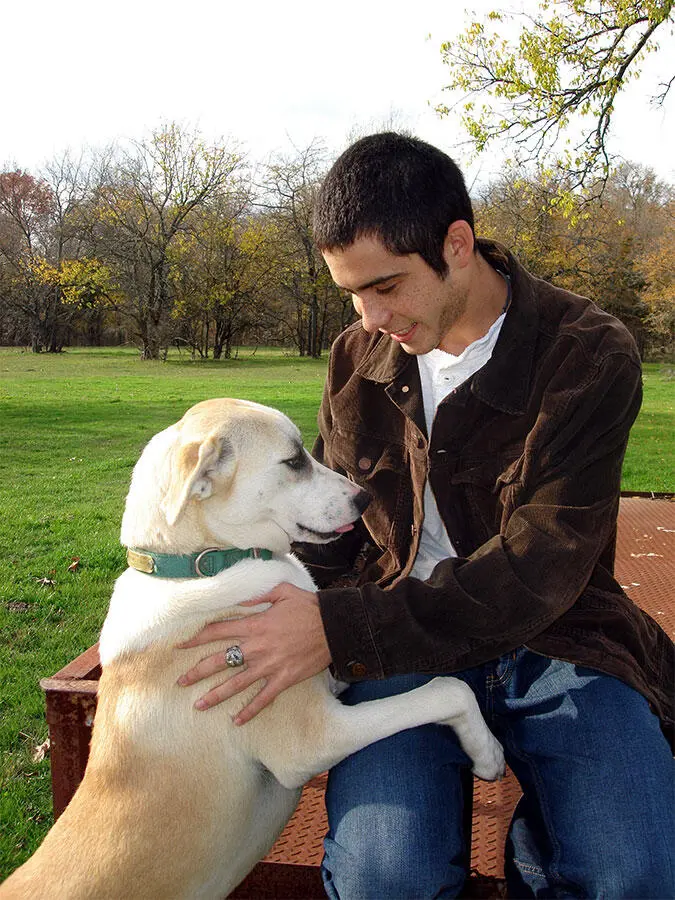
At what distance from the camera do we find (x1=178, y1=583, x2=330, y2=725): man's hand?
2.19 m

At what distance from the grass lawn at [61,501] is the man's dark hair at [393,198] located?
2486mm

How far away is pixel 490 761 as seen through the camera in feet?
7.54

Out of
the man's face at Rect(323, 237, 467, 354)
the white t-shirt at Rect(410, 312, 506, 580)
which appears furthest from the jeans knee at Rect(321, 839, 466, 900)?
the man's face at Rect(323, 237, 467, 354)

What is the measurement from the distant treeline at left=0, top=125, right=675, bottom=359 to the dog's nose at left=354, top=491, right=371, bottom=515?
108ft

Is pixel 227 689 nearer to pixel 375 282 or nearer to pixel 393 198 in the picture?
pixel 375 282

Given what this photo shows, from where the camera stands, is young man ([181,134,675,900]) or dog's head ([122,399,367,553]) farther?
dog's head ([122,399,367,553])

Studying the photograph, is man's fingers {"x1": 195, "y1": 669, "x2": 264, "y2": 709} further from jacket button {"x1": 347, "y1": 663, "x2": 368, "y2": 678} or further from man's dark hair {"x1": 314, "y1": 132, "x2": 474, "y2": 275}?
man's dark hair {"x1": 314, "y1": 132, "x2": 474, "y2": 275}

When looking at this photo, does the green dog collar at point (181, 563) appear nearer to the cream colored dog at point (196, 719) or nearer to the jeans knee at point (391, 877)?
the cream colored dog at point (196, 719)

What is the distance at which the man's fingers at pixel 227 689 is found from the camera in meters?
2.18

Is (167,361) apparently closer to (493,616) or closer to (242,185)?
(242,185)

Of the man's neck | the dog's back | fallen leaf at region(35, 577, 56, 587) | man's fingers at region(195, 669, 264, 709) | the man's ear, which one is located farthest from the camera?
fallen leaf at region(35, 577, 56, 587)

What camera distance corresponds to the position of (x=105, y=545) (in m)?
6.55

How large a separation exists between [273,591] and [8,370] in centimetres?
2735

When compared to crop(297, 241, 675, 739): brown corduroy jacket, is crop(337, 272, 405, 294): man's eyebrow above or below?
above
